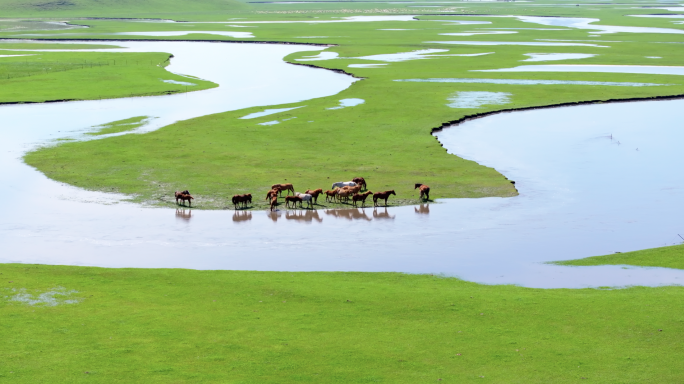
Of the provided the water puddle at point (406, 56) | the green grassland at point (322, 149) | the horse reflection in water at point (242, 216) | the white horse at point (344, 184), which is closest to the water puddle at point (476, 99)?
the green grassland at point (322, 149)

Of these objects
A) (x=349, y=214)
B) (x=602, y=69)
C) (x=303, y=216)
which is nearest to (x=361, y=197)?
(x=349, y=214)

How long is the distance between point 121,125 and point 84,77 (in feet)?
112

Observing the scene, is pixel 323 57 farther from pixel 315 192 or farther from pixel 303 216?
pixel 303 216

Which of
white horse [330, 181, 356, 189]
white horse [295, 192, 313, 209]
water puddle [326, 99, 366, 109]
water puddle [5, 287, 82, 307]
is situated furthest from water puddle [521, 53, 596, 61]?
water puddle [5, 287, 82, 307]

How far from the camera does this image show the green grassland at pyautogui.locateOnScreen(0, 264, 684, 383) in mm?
17297

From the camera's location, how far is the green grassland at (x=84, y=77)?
76625 mm

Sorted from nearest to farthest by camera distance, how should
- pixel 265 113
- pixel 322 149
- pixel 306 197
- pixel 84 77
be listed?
pixel 306 197 < pixel 322 149 < pixel 265 113 < pixel 84 77

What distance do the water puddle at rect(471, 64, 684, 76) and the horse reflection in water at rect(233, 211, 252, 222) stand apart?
6483 cm

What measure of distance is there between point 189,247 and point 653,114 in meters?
49.4

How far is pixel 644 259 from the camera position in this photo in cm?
2738

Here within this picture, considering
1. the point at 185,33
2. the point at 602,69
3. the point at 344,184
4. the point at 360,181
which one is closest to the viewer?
the point at 344,184

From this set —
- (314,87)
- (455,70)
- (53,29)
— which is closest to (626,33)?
(455,70)

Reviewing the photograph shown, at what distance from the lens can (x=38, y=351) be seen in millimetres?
18344

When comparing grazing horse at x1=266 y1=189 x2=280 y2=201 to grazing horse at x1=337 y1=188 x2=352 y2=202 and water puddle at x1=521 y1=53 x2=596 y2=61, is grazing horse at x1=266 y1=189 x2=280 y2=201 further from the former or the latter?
water puddle at x1=521 y1=53 x2=596 y2=61
